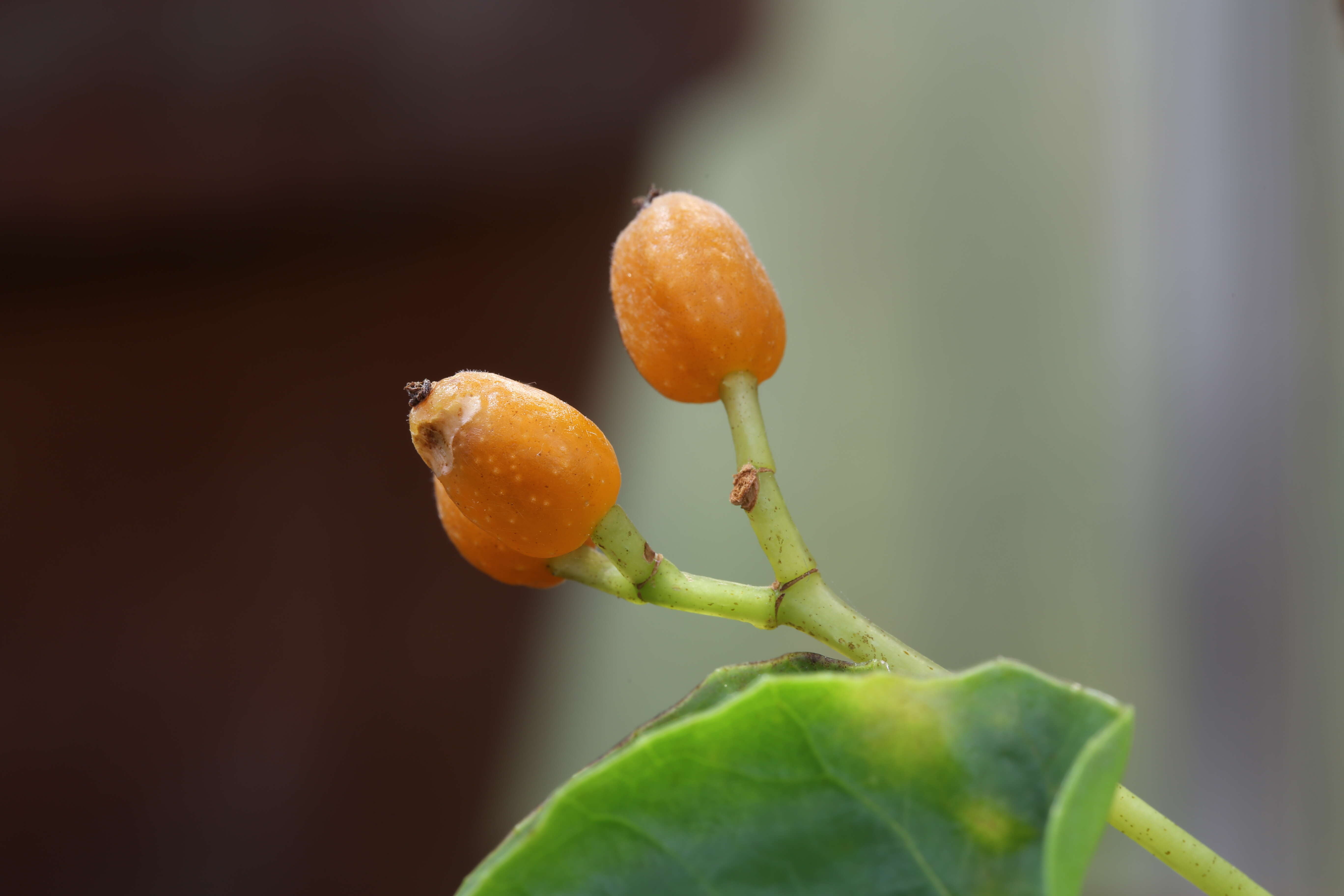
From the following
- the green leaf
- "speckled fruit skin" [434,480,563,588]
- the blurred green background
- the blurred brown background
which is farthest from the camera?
the blurred brown background

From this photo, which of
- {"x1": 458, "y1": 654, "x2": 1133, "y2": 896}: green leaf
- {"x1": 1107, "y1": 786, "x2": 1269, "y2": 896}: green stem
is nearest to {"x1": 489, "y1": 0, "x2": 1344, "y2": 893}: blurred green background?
{"x1": 1107, "y1": 786, "x2": 1269, "y2": 896}: green stem

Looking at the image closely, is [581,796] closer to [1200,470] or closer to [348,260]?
[1200,470]

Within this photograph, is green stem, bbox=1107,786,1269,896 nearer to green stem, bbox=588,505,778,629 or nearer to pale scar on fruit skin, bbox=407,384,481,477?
green stem, bbox=588,505,778,629

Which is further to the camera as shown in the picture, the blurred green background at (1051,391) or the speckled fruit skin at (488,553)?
the blurred green background at (1051,391)

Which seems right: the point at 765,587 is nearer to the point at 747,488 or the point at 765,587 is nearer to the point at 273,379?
the point at 747,488

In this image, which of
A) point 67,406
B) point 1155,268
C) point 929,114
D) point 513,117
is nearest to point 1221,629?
point 1155,268

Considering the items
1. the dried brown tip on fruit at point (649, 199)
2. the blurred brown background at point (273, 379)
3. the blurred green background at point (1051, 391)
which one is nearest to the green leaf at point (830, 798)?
the dried brown tip on fruit at point (649, 199)

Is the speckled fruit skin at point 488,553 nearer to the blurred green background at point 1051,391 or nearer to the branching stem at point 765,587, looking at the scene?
the branching stem at point 765,587
